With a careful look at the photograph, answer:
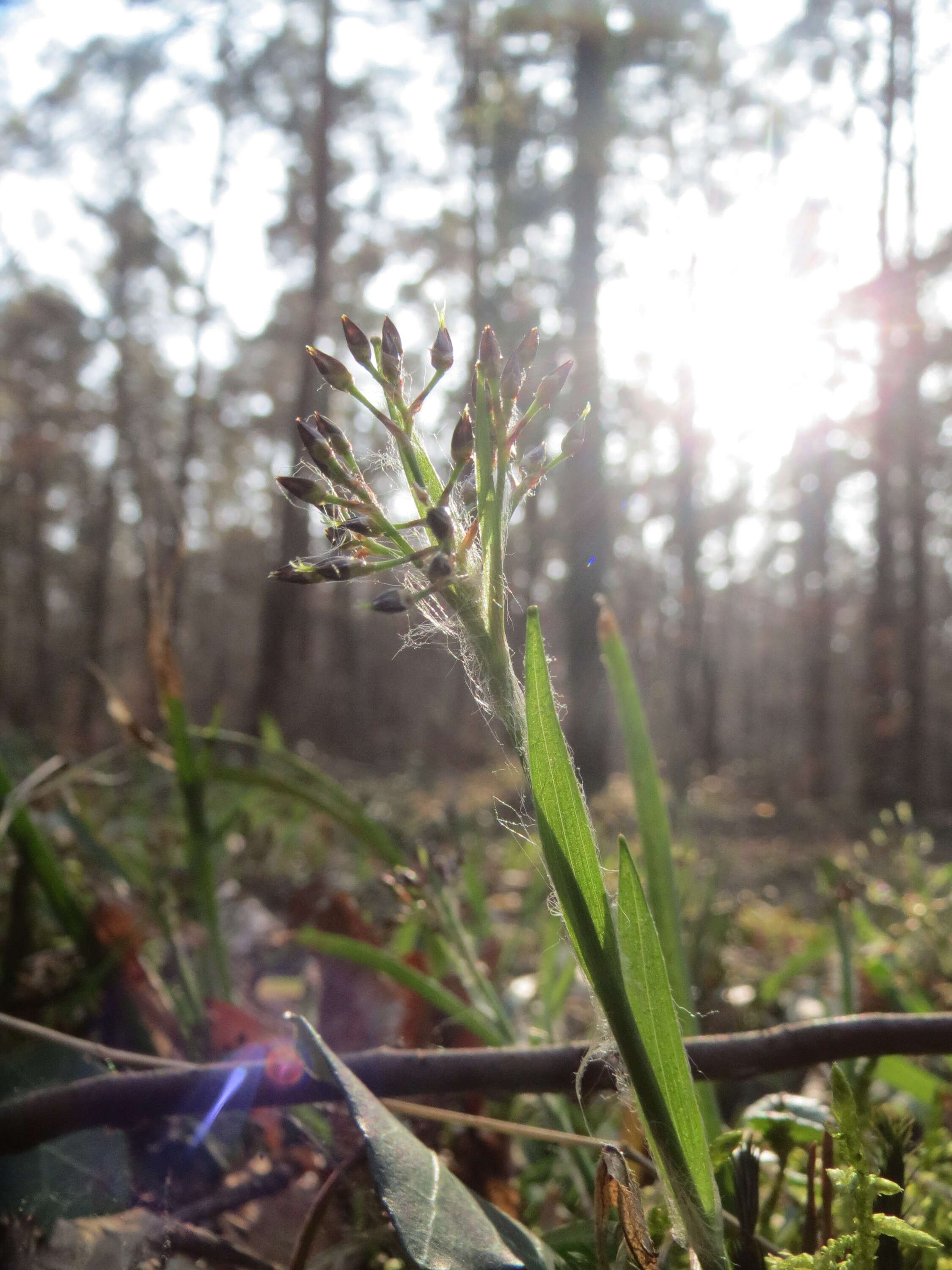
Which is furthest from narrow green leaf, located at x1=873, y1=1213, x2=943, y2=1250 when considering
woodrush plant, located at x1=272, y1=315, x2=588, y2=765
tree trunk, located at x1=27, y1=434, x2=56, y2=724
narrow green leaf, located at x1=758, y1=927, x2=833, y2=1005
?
tree trunk, located at x1=27, y1=434, x2=56, y2=724

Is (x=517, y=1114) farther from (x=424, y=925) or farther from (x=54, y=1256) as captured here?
(x=54, y=1256)

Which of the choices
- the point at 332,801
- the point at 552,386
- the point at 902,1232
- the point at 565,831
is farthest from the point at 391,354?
the point at 332,801

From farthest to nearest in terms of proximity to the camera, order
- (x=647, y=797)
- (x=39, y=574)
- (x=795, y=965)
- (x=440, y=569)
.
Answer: (x=39, y=574) → (x=795, y=965) → (x=647, y=797) → (x=440, y=569)

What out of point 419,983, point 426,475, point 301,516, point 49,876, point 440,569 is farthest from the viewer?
point 301,516

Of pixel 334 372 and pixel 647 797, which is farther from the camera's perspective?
pixel 647 797

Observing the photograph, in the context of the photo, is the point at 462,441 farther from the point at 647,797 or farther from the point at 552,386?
the point at 647,797

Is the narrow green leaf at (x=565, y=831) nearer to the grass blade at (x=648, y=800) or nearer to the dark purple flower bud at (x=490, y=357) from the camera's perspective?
the dark purple flower bud at (x=490, y=357)

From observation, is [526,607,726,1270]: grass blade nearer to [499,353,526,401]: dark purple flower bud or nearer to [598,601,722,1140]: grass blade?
[499,353,526,401]: dark purple flower bud

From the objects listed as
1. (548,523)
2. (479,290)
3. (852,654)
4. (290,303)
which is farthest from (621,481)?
(852,654)
